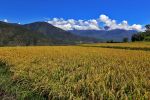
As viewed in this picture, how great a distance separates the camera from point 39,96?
11.2 m

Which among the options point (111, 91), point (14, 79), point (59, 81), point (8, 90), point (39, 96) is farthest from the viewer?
point (14, 79)

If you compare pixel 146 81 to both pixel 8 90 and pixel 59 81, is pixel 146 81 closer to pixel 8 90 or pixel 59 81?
pixel 59 81

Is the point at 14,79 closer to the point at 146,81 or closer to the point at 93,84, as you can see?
the point at 93,84

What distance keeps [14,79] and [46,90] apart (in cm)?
364

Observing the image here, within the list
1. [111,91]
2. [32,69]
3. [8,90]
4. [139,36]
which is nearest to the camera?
[111,91]

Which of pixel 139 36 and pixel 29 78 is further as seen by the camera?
pixel 139 36

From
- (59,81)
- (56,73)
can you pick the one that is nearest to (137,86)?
(59,81)

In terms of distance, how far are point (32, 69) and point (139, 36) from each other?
107861 mm

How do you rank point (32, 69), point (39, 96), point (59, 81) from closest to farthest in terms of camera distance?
point (39, 96), point (59, 81), point (32, 69)

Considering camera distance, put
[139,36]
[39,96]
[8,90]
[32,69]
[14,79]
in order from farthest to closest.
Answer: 1. [139,36]
2. [32,69]
3. [14,79]
4. [8,90]
5. [39,96]

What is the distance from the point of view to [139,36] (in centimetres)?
12000

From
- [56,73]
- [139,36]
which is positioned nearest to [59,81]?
[56,73]

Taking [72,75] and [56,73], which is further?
[56,73]

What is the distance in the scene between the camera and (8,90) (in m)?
13.3
